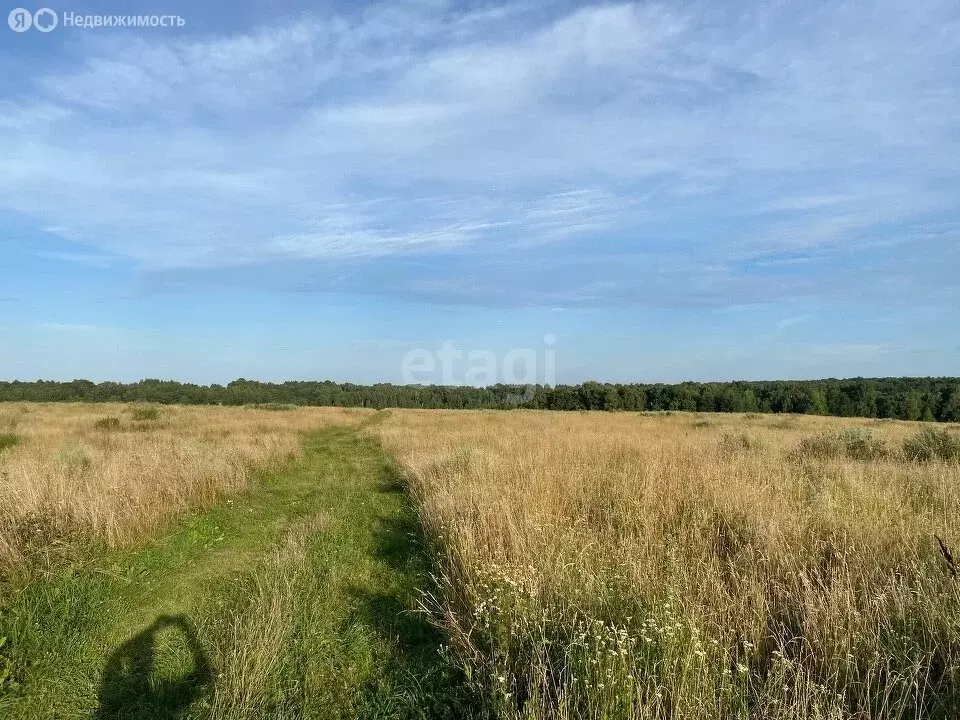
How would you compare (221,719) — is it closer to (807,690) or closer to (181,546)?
(807,690)

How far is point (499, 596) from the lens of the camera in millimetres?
4457

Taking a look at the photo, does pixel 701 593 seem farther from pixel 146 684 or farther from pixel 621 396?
pixel 621 396

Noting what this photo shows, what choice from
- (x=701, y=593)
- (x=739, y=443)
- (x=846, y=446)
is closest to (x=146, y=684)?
(x=701, y=593)

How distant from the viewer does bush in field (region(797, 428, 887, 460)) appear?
13511 millimetres

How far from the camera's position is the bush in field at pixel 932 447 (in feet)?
41.0

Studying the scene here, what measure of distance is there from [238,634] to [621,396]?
7887 centimetres

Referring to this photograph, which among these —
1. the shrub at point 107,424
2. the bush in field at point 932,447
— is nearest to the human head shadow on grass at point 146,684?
the bush in field at point 932,447

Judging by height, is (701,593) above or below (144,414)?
above

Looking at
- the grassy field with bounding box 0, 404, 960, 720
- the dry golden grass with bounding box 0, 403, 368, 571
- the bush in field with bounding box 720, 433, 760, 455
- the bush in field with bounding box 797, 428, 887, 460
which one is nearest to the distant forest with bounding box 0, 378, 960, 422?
the dry golden grass with bounding box 0, 403, 368, 571

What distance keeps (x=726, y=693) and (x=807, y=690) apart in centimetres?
41

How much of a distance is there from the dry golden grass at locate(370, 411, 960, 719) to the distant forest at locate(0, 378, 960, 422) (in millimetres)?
53829

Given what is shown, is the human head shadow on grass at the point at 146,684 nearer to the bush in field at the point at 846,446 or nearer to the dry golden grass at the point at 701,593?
the dry golden grass at the point at 701,593

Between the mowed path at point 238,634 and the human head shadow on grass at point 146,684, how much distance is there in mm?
12

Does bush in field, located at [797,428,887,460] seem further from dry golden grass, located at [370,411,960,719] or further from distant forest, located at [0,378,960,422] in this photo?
distant forest, located at [0,378,960,422]
